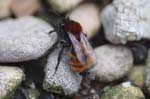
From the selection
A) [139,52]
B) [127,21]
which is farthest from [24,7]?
[139,52]

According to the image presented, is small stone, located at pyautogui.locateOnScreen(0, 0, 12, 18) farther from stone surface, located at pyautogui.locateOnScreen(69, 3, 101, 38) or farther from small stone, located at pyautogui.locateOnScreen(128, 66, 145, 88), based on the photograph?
small stone, located at pyautogui.locateOnScreen(128, 66, 145, 88)

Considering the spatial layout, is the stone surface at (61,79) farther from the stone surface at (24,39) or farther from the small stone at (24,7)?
the small stone at (24,7)

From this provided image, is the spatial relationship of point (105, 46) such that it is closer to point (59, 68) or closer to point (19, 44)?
point (59, 68)

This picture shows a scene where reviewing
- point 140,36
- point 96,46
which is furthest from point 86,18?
point 140,36

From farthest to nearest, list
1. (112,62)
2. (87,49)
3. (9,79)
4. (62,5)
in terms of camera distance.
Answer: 1. (62,5)
2. (112,62)
3. (87,49)
4. (9,79)

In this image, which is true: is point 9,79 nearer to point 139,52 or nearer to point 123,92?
point 123,92

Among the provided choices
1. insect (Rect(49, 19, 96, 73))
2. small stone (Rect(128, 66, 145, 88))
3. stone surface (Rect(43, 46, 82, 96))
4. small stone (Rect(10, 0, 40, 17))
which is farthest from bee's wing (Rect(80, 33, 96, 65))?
small stone (Rect(10, 0, 40, 17))
